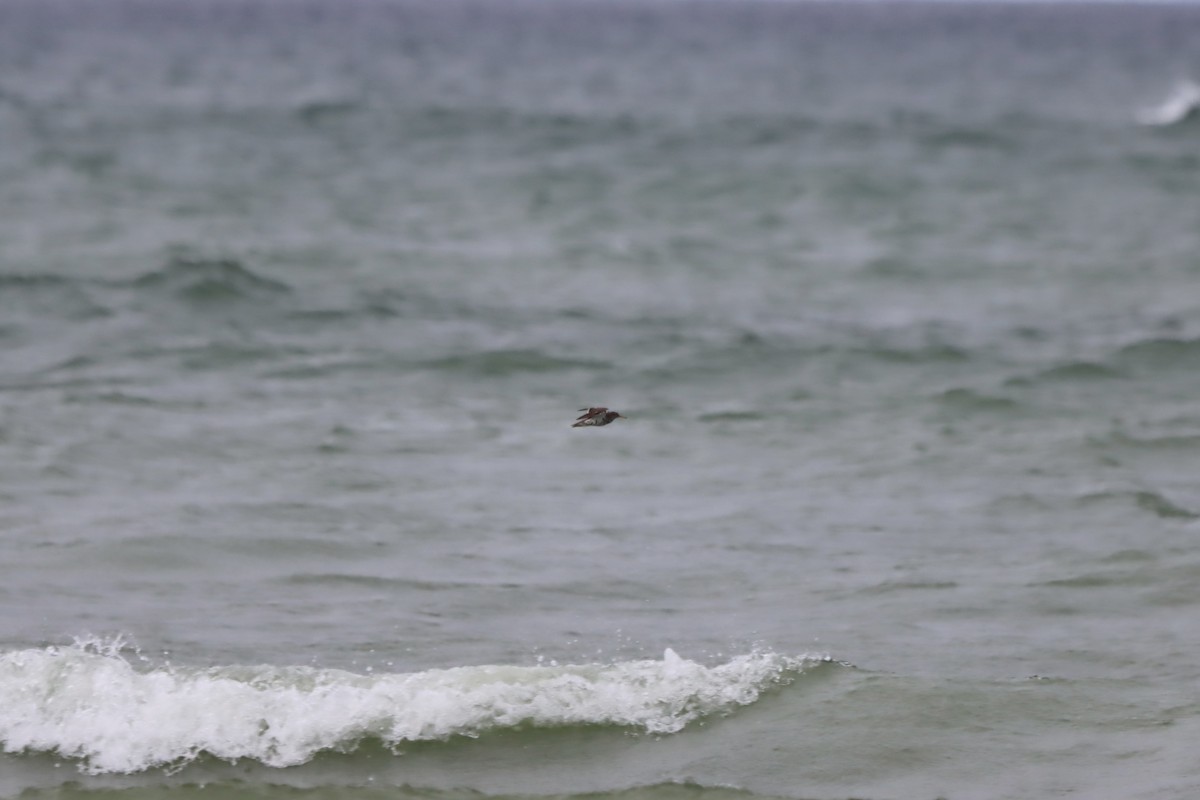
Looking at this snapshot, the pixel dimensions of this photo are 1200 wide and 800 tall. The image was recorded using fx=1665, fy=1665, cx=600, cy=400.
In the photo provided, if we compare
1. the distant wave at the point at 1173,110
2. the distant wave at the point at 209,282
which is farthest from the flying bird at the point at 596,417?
the distant wave at the point at 1173,110

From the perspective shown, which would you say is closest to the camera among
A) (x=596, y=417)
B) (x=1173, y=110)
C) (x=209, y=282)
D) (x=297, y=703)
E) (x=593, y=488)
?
(x=596, y=417)

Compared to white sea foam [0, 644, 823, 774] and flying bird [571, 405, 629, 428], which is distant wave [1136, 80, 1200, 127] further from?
flying bird [571, 405, 629, 428]

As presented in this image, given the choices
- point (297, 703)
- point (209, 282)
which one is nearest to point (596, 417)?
point (297, 703)

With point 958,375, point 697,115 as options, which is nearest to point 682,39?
point 697,115

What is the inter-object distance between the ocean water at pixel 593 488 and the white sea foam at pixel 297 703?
Result: 0.02 m

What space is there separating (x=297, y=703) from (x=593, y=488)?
11.3 feet

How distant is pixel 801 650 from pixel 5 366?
7095mm

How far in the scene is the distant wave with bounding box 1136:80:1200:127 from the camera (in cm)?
3694

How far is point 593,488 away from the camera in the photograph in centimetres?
922

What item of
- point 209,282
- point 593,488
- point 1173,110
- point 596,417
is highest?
point 1173,110

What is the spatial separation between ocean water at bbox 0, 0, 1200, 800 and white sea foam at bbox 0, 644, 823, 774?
2 centimetres

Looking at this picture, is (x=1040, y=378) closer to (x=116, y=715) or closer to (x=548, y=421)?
(x=548, y=421)

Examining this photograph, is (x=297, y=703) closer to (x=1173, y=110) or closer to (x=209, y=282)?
(x=209, y=282)

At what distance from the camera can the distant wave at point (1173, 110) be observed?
36.9 meters
